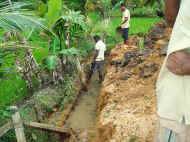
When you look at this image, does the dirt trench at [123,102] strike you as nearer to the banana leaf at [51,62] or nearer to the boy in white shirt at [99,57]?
the boy in white shirt at [99,57]

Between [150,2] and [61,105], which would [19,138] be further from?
[150,2]

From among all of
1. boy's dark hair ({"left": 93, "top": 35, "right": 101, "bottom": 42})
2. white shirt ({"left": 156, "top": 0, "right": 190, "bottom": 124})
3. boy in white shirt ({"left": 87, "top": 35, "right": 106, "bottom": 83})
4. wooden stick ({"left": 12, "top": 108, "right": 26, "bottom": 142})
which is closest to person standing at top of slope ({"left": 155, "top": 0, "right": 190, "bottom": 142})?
white shirt ({"left": 156, "top": 0, "right": 190, "bottom": 124})

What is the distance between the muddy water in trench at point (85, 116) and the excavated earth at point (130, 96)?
325 mm

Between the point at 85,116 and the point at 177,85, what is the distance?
6745 mm

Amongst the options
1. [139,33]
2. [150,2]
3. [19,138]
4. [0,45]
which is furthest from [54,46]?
[150,2]

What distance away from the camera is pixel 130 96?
6.96 meters

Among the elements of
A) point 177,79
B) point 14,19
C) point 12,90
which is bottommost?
point 12,90

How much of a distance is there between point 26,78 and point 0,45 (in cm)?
339

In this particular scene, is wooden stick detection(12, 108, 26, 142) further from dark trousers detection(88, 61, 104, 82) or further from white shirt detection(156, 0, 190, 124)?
dark trousers detection(88, 61, 104, 82)

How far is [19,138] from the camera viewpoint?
561cm

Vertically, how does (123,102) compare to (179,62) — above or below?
below

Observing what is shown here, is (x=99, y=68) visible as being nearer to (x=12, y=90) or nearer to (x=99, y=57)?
(x=99, y=57)

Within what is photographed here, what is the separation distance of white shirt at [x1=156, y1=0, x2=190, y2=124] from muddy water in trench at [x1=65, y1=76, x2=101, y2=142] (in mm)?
5362

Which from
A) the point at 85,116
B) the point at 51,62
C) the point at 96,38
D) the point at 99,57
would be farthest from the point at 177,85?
the point at 96,38
